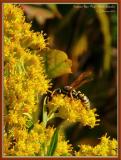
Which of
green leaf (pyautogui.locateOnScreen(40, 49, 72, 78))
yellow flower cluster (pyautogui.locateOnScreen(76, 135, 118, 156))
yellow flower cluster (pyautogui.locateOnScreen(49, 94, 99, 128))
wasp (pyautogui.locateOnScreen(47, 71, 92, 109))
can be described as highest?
green leaf (pyautogui.locateOnScreen(40, 49, 72, 78))

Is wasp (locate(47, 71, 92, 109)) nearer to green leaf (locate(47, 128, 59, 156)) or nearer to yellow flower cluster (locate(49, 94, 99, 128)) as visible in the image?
yellow flower cluster (locate(49, 94, 99, 128))

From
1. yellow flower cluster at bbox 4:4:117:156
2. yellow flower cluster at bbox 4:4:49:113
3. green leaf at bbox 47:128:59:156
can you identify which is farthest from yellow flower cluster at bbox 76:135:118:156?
yellow flower cluster at bbox 4:4:49:113

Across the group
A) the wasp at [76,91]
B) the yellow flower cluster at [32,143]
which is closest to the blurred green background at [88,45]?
the wasp at [76,91]

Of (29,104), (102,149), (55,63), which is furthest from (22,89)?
(102,149)

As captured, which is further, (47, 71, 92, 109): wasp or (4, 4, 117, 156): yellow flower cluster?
(47, 71, 92, 109): wasp

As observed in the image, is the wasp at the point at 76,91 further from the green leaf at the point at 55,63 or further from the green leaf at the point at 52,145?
the green leaf at the point at 52,145

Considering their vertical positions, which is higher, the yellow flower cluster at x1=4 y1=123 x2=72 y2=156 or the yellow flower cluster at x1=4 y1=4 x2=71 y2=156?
the yellow flower cluster at x1=4 y1=4 x2=71 y2=156

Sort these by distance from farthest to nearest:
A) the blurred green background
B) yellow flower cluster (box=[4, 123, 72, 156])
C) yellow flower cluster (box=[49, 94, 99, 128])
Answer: the blurred green background
yellow flower cluster (box=[49, 94, 99, 128])
yellow flower cluster (box=[4, 123, 72, 156])

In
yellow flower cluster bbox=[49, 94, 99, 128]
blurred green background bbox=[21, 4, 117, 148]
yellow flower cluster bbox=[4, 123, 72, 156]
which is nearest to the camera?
yellow flower cluster bbox=[4, 123, 72, 156]
